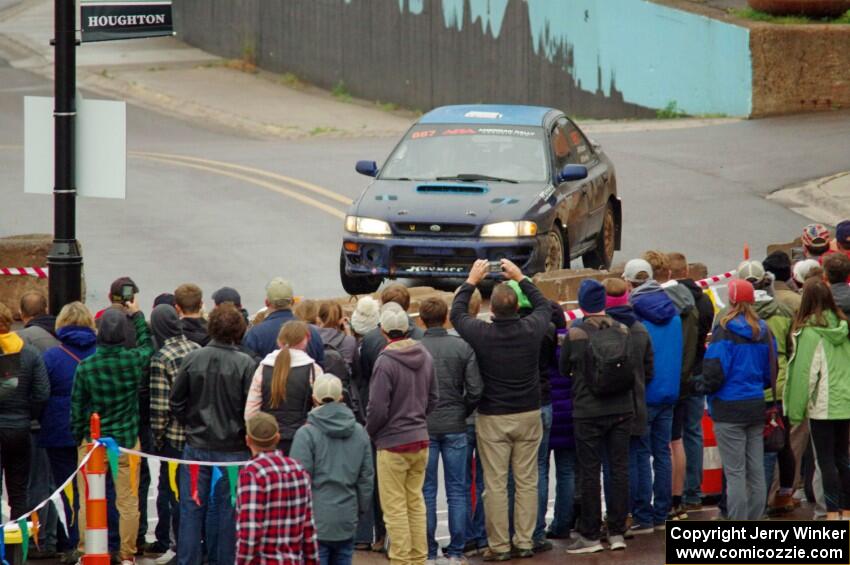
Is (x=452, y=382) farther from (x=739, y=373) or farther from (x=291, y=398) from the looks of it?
(x=739, y=373)

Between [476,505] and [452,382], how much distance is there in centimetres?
95

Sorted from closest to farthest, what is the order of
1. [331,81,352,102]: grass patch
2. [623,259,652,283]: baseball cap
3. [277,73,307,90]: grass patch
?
[623,259,652,283]: baseball cap → [331,81,352,102]: grass patch → [277,73,307,90]: grass patch

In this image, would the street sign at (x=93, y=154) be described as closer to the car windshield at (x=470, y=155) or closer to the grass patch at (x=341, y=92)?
the car windshield at (x=470, y=155)

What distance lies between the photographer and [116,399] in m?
10.1

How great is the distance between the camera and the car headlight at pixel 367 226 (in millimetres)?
15734

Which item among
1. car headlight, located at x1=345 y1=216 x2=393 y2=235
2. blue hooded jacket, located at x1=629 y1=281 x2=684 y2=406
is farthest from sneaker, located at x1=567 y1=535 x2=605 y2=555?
car headlight, located at x1=345 y1=216 x2=393 y2=235

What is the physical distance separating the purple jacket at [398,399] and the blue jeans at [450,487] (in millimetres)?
542

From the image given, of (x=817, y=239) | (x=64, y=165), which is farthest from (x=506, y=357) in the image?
(x=817, y=239)

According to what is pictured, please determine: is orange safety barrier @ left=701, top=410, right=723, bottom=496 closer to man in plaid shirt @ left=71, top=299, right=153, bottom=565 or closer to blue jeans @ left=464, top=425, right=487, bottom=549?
blue jeans @ left=464, top=425, right=487, bottom=549

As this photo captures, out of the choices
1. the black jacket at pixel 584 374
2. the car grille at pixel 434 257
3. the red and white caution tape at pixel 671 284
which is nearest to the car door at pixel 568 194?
the car grille at pixel 434 257

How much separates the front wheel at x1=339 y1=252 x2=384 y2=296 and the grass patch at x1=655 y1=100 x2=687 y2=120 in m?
14.8

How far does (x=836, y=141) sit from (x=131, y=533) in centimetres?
1810

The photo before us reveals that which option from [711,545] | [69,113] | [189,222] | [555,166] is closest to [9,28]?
[189,222]

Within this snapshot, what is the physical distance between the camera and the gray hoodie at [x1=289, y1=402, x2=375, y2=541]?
9016mm
